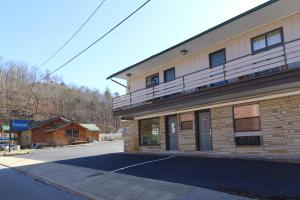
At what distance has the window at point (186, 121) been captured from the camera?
62.0ft

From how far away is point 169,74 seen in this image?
20953 mm

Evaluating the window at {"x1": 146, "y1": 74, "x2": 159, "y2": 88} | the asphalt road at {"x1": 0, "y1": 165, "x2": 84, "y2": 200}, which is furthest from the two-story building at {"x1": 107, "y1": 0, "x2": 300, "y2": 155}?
the asphalt road at {"x1": 0, "y1": 165, "x2": 84, "y2": 200}

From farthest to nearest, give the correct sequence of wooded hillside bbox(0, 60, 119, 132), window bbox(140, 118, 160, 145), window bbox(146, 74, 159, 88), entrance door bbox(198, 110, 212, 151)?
wooded hillside bbox(0, 60, 119, 132), window bbox(146, 74, 159, 88), window bbox(140, 118, 160, 145), entrance door bbox(198, 110, 212, 151)

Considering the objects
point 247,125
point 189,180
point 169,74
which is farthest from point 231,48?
point 189,180

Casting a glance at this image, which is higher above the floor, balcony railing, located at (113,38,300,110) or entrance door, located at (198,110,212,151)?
balcony railing, located at (113,38,300,110)

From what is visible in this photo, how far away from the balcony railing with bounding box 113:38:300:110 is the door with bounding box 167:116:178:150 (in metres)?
1.64

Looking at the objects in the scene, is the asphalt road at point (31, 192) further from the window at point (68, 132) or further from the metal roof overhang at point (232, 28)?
the window at point (68, 132)

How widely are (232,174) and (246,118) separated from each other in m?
5.00

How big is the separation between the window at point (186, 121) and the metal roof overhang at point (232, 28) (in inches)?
142

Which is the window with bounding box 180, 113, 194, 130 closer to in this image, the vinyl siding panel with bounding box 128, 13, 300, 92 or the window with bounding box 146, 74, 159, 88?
the vinyl siding panel with bounding box 128, 13, 300, 92

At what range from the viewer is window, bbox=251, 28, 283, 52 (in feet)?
46.4

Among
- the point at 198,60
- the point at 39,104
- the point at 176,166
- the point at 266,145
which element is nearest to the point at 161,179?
the point at 176,166

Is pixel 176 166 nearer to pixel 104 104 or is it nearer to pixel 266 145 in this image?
pixel 266 145

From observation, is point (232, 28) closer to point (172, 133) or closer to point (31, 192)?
point (172, 133)
